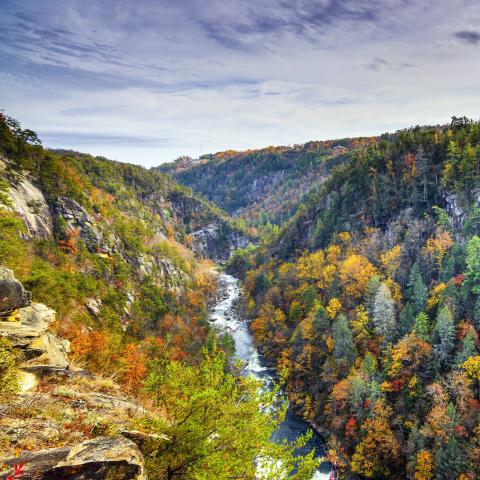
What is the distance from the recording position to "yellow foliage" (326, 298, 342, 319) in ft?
289

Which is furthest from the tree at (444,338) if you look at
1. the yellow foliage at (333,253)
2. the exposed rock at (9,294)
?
the exposed rock at (9,294)

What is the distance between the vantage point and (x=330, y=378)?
243ft

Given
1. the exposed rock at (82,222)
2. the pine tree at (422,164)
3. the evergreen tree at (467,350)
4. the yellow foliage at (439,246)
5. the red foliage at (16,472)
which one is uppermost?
the pine tree at (422,164)

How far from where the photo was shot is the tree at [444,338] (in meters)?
64.4

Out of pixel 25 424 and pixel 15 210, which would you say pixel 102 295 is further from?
pixel 25 424

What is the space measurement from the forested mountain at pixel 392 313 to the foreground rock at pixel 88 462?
191 feet

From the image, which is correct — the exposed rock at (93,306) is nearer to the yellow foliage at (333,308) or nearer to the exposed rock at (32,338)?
the exposed rock at (32,338)

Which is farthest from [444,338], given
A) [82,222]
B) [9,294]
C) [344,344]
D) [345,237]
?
[82,222]

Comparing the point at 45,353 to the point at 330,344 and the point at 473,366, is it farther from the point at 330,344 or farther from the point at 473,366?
the point at 330,344

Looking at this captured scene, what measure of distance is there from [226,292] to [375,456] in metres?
106

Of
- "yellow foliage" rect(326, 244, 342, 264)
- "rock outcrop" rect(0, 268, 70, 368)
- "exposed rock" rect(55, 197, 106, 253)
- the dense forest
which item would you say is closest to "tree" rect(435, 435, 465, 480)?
the dense forest

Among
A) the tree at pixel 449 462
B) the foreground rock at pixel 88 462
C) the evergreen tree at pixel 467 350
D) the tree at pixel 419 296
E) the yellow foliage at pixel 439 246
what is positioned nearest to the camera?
the foreground rock at pixel 88 462

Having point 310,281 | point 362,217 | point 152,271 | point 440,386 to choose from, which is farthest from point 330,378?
point 152,271

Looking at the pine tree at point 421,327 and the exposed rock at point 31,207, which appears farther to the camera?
the exposed rock at point 31,207
